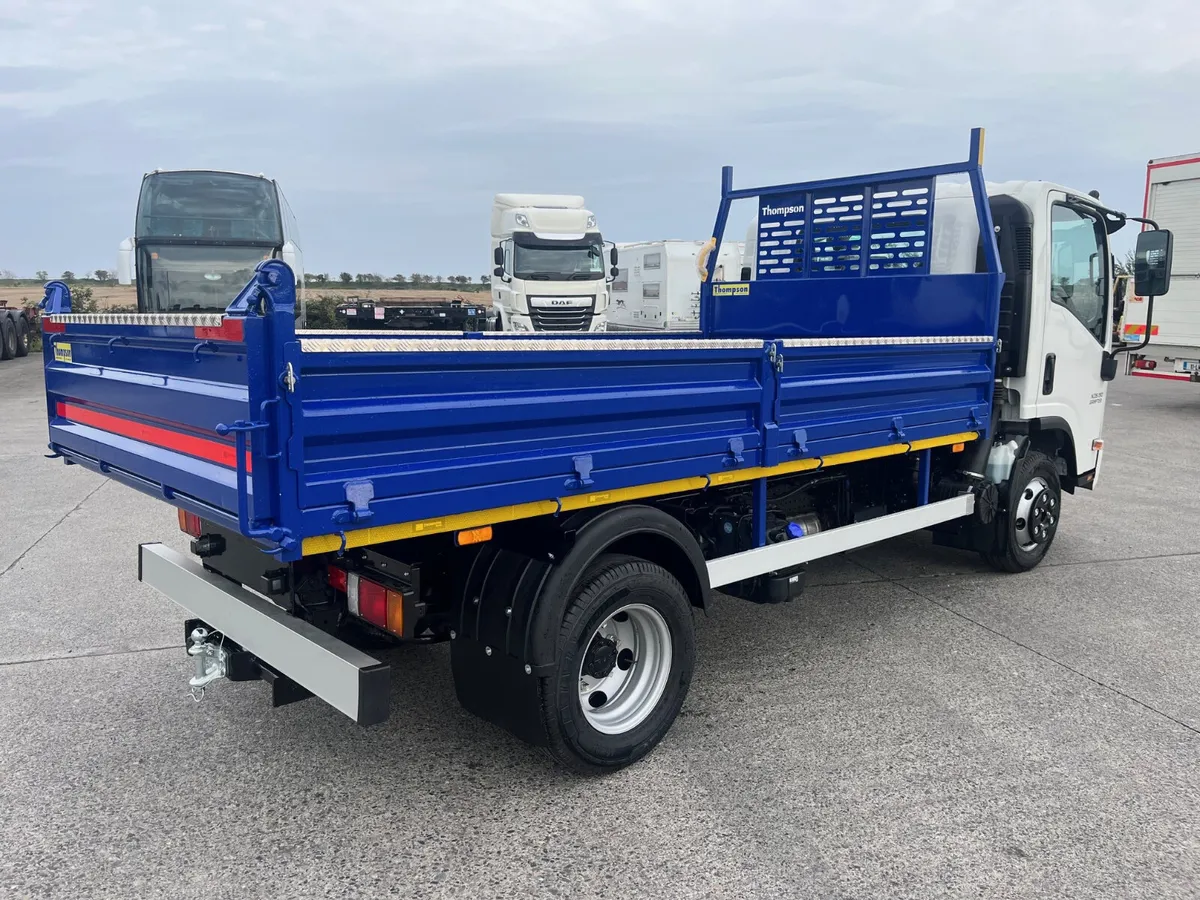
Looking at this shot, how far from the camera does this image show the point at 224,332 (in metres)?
2.56

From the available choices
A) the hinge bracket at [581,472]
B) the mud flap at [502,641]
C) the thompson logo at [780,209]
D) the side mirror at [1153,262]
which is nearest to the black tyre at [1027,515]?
the side mirror at [1153,262]

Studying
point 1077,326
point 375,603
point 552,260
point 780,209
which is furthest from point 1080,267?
point 552,260

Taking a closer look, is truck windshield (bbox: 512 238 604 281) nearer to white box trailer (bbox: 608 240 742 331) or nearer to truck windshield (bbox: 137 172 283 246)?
white box trailer (bbox: 608 240 742 331)

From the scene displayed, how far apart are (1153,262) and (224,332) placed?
581 cm

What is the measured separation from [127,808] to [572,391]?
7.09 ft

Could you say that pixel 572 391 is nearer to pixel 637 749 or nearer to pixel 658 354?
pixel 658 354

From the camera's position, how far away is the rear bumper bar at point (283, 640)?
2809 millimetres

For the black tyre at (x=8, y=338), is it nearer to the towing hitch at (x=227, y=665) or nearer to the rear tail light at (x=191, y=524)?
the rear tail light at (x=191, y=524)

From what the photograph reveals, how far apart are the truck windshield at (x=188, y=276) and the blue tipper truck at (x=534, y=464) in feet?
38.2

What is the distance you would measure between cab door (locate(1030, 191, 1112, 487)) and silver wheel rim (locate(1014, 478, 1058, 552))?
1.41 feet

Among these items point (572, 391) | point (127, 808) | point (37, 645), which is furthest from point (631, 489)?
point (37, 645)

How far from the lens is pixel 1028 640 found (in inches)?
195

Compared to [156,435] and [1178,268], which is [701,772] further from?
[1178,268]

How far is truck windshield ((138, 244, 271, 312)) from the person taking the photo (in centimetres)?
1481
